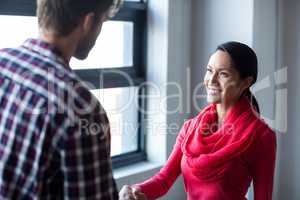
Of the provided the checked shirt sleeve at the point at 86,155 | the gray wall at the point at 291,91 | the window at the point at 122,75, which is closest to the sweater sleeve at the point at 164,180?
the window at the point at 122,75

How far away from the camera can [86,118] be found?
0.84 metres

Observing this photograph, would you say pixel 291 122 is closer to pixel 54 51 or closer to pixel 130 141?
pixel 130 141

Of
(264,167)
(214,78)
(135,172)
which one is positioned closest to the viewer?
(264,167)

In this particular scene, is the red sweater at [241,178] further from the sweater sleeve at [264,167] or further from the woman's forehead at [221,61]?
the woman's forehead at [221,61]

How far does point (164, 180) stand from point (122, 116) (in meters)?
0.73

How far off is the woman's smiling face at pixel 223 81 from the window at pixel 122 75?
0.66m

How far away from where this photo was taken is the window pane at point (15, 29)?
1.72 meters

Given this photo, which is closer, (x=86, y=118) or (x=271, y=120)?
(x=86, y=118)

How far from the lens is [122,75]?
2.22 m

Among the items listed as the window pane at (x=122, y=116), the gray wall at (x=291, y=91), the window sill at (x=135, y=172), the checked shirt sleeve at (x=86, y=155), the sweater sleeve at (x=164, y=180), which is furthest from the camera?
the gray wall at (x=291, y=91)

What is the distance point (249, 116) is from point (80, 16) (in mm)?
864

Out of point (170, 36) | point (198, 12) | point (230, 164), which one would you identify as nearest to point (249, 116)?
point (230, 164)

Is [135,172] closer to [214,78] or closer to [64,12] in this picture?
[214,78]

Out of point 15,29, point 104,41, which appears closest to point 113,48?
point 104,41
